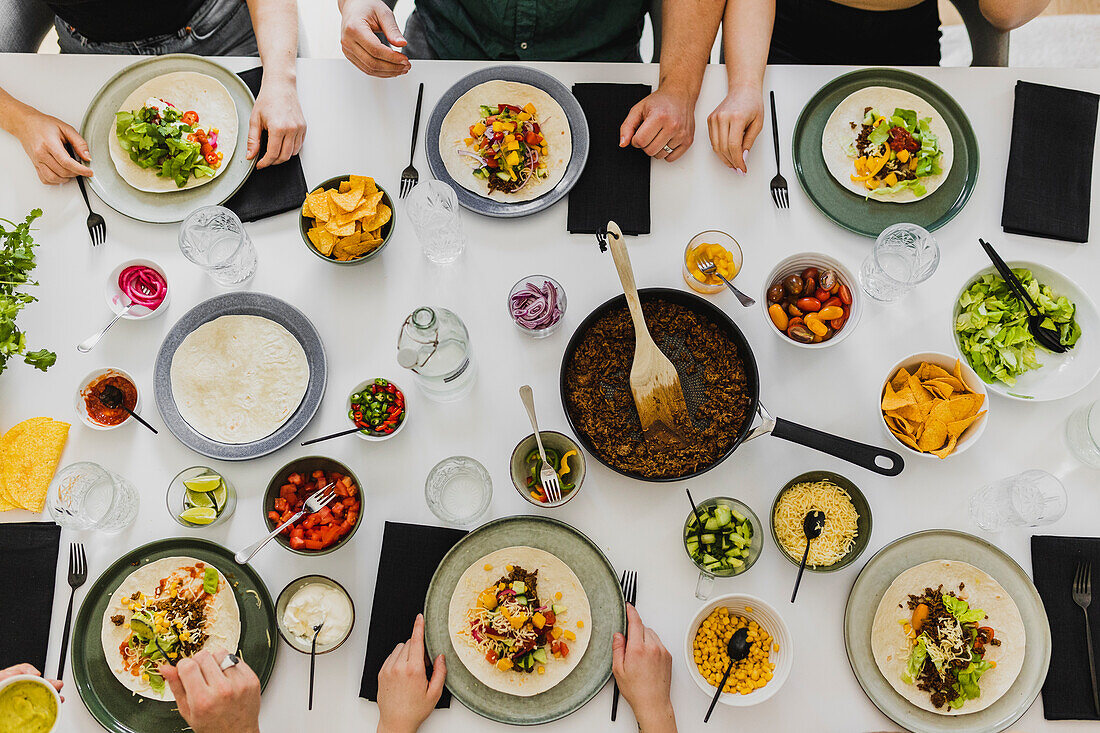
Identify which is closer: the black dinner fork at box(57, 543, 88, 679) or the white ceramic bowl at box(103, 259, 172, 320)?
the black dinner fork at box(57, 543, 88, 679)

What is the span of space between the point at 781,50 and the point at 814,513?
153 centimetres

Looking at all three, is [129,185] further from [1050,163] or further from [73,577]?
[1050,163]

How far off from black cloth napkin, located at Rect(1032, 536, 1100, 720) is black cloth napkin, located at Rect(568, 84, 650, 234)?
1255 mm

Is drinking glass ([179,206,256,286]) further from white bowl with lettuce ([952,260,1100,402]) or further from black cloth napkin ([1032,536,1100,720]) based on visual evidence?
black cloth napkin ([1032,536,1100,720])

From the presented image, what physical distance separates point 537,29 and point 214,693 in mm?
1932

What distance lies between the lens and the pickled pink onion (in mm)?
1679

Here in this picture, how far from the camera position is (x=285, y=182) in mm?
1755

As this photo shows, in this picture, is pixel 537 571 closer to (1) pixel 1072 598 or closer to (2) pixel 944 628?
(2) pixel 944 628

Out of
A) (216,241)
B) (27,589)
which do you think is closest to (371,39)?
(216,241)

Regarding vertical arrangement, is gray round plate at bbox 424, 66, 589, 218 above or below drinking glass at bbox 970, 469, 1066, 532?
above

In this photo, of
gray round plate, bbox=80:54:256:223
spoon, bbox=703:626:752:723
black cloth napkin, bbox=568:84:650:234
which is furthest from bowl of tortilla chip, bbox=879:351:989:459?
gray round plate, bbox=80:54:256:223

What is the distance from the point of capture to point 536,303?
1604 millimetres

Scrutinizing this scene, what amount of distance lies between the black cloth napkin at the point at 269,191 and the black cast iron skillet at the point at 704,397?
0.86m

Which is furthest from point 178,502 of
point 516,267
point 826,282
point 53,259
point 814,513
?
point 826,282
